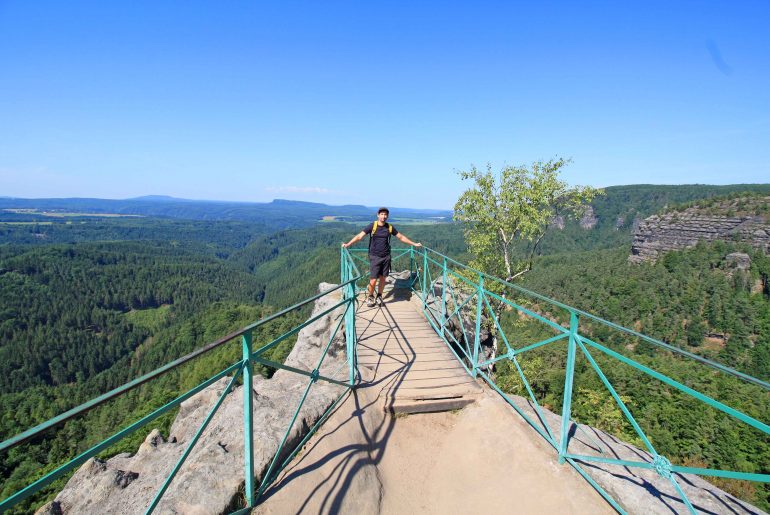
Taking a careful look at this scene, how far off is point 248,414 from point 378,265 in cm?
565

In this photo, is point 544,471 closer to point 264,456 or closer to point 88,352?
point 264,456

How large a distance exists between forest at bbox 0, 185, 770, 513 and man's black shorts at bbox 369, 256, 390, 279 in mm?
7134

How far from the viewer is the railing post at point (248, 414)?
10.3 feet

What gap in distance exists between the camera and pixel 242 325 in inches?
2694

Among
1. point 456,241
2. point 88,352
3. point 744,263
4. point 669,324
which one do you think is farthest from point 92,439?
point 456,241

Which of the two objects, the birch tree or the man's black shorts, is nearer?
the man's black shorts

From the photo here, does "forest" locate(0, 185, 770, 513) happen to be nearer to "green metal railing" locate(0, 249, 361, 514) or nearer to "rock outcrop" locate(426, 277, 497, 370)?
"rock outcrop" locate(426, 277, 497, 370)

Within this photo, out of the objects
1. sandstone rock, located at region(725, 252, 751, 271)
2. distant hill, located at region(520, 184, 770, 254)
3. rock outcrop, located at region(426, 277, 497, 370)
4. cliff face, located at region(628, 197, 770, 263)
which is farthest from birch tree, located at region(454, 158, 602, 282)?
distant hill, located at region(520, 184, 770, 254)

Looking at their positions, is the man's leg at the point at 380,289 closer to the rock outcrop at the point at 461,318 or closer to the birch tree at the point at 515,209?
the rock outcrop at the point at 461,318

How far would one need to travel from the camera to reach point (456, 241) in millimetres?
183750

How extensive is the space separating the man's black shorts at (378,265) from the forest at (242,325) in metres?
7.13

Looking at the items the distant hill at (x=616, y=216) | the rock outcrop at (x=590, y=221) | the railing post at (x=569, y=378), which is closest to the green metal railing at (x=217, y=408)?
the railing post at (x=569, y=378)

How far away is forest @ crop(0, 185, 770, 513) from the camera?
23.0 meters

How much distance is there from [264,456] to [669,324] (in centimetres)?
8252
